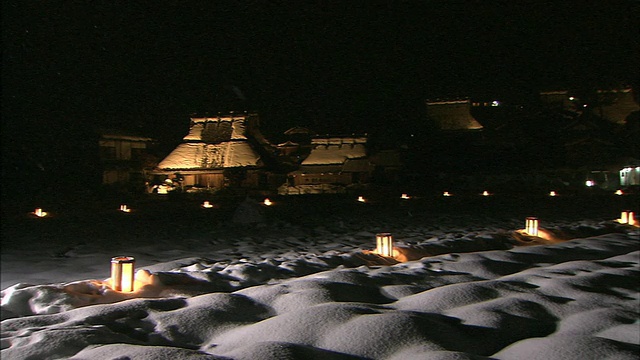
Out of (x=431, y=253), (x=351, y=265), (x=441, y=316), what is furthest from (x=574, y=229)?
(x=441, y=316)

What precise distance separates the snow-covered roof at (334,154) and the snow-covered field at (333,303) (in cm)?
1702

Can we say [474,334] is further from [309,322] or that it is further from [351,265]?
[351,265]

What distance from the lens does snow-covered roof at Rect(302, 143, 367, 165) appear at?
2427cm

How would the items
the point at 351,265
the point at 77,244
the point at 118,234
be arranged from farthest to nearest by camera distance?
the point at 118,234 < the point at 77,244 < the point at 351,265

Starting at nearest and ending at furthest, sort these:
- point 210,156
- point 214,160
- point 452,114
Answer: point 214,160 → point 210,156 → point 452,114

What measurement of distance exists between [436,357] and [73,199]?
60.1 ft

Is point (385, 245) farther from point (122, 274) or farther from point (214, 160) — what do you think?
point (214, 160)

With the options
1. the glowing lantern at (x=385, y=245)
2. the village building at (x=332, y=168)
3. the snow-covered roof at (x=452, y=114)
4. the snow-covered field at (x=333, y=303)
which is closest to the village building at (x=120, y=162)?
the village building at (x=332, y=168)

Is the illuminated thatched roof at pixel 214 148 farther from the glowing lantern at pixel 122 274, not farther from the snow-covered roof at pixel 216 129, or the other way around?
the glowing lantern at pixel 122 274

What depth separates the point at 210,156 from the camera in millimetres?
22328

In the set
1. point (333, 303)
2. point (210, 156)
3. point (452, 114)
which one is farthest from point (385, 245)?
point (452, 114)

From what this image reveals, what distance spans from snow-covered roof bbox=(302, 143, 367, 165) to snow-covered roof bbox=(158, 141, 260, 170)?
3361 mm

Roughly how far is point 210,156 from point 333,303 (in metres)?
20.4

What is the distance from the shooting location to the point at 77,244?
7434 millimetres
